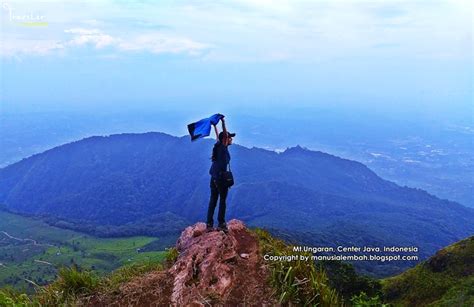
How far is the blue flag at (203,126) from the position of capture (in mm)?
10297

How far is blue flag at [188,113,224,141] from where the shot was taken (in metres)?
10.3

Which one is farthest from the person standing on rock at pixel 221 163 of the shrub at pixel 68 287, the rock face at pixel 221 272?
the shrub at pixel 68 287

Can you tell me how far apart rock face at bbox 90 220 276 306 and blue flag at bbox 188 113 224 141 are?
2435mm

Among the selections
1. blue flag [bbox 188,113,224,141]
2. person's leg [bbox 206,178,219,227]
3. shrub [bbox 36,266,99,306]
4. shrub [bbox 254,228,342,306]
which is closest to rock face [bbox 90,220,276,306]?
shrub [bbox 254,228,342,306]

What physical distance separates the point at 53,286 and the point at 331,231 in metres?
127

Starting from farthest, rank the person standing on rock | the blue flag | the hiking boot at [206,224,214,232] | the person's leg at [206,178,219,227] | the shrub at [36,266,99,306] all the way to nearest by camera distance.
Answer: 1. the hiking boot at [206,224,214,232]
2. the person's leg at [206,178,219,227]
3. the person standing on rock
4. the blue flag
5. the shrub at [36,266,99,306]

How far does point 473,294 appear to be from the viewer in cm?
3050

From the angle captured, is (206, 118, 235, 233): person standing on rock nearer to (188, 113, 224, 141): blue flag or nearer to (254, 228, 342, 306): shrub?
(188, 113, 224, 141): blue flag

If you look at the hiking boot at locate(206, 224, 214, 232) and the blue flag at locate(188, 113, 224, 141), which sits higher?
the blue flag at locate(188, 113, 224, 141)

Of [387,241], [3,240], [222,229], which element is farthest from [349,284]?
[3,240]

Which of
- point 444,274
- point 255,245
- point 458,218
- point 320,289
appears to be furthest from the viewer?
point 458,218

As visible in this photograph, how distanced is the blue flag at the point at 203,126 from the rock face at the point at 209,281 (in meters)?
2.43

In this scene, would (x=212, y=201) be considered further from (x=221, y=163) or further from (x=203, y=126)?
(x=203, y=126)

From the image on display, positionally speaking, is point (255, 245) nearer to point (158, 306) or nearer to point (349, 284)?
point (158, 306)
